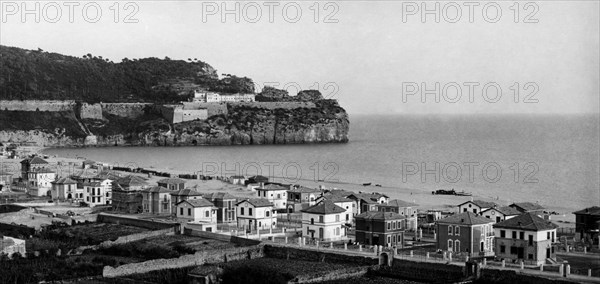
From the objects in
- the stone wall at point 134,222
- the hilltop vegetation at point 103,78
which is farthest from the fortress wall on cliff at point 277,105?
the stone wall at point 134,222

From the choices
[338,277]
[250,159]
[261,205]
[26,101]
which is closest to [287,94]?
[26,101]

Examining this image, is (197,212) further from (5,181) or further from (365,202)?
(5,181)

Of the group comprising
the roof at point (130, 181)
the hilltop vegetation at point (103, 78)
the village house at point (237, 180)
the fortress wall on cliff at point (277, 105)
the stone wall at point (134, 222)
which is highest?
the hilltop vegetation at point (103, 78)

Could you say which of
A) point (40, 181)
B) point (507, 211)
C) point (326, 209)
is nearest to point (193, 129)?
point (40, 181)

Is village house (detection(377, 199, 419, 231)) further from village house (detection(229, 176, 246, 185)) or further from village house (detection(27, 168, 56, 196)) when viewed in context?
village house (detection(27, 168, 56, 196))

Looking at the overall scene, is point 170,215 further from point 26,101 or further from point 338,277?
point 26,101

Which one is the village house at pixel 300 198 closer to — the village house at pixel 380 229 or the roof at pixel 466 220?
the village house at pixel 380 229
